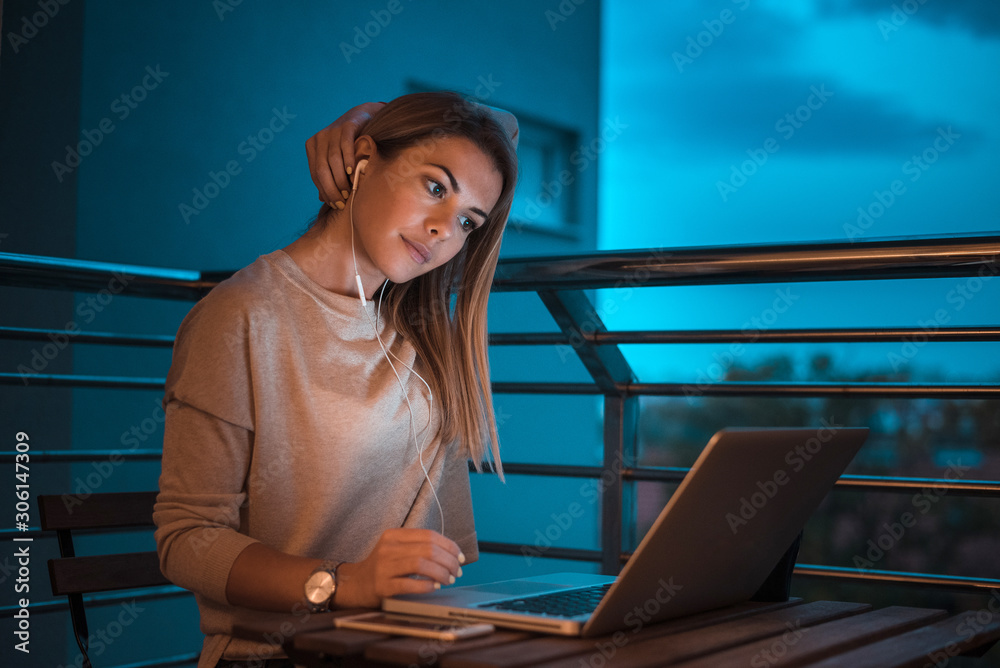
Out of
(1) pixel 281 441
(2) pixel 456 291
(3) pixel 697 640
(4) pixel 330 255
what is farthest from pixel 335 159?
(3) pixel 697 640

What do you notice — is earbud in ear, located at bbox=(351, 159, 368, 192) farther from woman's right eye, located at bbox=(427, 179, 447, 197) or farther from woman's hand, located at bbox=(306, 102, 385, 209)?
woman's right eye, located at bbox=(427, 179, 447, 197)

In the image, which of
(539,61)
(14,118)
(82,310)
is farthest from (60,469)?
(539,61)

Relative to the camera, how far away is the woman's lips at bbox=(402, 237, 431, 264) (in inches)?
57.4

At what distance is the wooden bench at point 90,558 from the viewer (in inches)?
59.2

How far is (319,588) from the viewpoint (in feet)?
3.51

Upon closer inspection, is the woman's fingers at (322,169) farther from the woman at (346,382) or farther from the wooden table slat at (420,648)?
the wooden table slat at (420,648)

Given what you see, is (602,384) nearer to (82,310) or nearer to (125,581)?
(125,581)

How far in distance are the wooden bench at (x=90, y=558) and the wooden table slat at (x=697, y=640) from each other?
3.10 feet

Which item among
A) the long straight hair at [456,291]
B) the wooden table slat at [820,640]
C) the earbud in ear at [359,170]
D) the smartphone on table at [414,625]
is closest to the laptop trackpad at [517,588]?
the smartphone on table at [414,625]

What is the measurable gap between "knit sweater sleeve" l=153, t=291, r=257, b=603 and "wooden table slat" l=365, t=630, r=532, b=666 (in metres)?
0.40

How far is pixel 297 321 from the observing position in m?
1.41

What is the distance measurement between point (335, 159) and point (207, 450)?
49 cm

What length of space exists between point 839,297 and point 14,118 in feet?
20.9

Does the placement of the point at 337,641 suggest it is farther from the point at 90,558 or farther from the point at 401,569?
the point at 90,558
